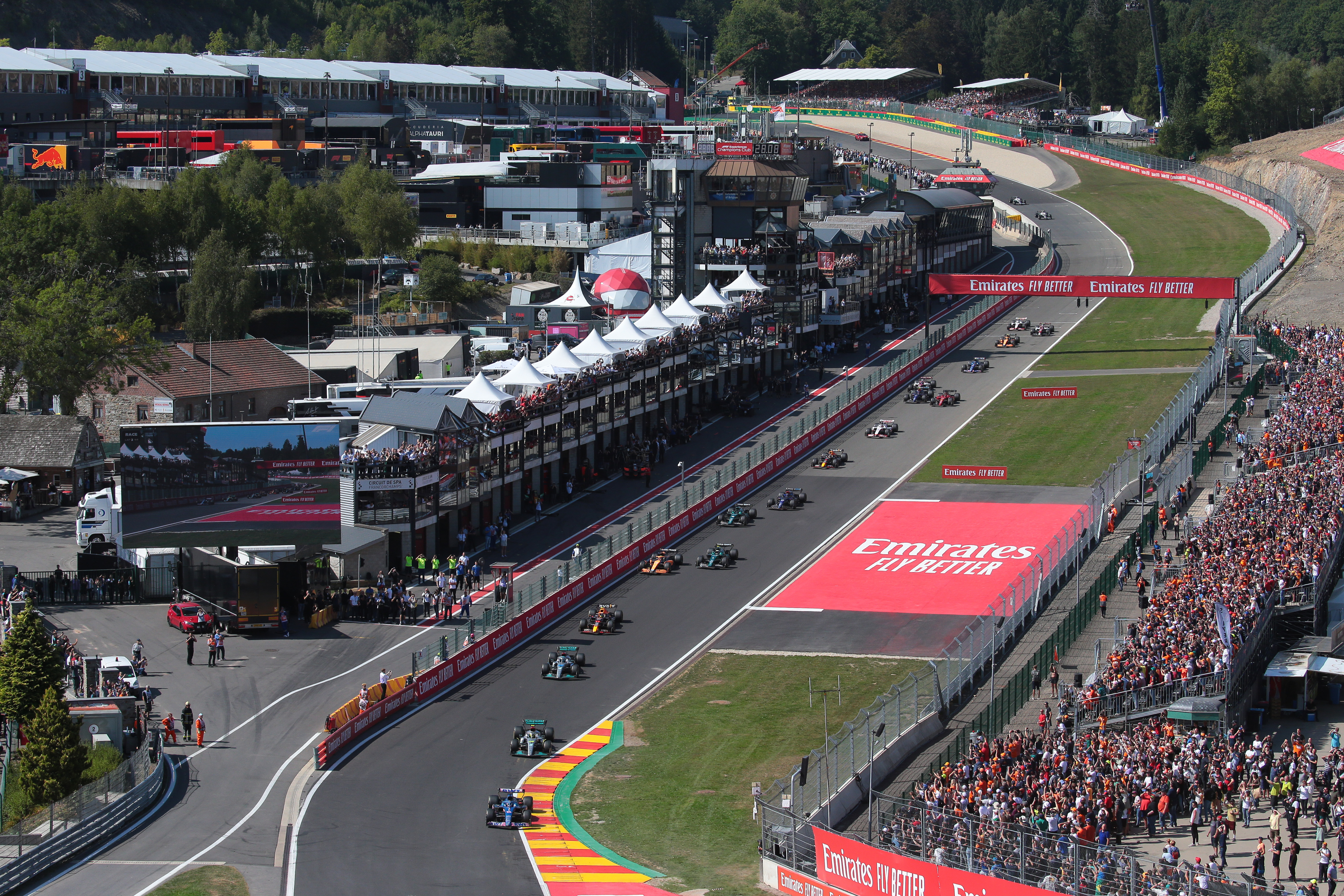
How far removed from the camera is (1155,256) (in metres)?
140

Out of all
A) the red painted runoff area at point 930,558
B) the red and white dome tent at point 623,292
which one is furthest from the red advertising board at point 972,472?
the red and white dome tent at point 623,292

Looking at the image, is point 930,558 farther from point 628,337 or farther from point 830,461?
point 628,337

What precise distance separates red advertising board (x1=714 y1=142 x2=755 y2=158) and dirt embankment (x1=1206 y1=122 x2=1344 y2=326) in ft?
125

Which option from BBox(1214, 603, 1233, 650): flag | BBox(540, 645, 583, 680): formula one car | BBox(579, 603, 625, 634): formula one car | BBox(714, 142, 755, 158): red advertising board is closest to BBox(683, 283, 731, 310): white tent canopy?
BBox(714, 142, 755, 158): red advertising board

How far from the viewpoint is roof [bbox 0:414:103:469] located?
7744 centimetres

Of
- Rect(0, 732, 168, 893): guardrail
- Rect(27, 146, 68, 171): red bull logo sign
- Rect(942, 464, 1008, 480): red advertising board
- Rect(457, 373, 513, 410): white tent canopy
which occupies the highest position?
Rect(27, 146, 68, 171): red bull logo sign

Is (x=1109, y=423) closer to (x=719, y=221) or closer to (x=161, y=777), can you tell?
(x=719, y=221)

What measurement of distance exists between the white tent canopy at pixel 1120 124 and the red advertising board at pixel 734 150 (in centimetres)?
8607

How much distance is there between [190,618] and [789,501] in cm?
3056

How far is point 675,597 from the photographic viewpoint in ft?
218

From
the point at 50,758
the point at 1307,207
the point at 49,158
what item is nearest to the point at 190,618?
the point at 50,758

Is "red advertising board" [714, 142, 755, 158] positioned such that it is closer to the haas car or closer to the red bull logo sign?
the haas car

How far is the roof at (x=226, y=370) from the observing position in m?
88.8

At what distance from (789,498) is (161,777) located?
39.4m
